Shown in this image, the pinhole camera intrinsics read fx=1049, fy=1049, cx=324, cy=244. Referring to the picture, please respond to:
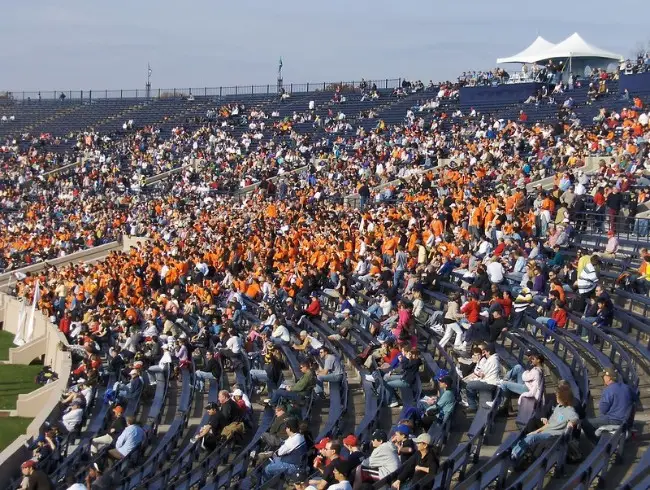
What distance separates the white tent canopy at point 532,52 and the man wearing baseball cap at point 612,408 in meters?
39.1

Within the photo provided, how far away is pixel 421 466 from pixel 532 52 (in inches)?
1725

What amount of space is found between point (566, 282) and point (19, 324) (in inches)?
672

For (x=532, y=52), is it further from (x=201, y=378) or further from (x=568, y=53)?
(x=201, y=378)

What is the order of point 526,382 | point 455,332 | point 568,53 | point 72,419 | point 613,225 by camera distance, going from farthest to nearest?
1. point 568,53
2. point 613,225
3. point 72,419
4. point 455,332
5. point 526,382

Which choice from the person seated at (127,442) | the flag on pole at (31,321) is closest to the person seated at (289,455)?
the person seated at (127,442)

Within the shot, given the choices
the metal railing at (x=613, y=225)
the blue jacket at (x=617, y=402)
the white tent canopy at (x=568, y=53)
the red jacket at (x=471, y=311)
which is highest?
the white tent canopy at (x=568, y=53)

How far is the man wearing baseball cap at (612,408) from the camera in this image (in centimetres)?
959

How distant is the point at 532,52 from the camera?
5012 centimetres

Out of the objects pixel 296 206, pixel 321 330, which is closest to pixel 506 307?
pixel 321 330

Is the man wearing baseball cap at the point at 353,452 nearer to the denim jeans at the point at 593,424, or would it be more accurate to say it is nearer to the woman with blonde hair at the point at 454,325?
the denim jeans at the point at 593,424

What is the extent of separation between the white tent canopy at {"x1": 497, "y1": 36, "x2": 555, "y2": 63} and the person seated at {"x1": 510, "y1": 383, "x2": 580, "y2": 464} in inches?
1550

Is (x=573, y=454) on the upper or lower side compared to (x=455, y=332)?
upper

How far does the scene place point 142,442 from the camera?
1291 cm

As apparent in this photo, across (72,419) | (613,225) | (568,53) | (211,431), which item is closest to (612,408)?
(211,431)
